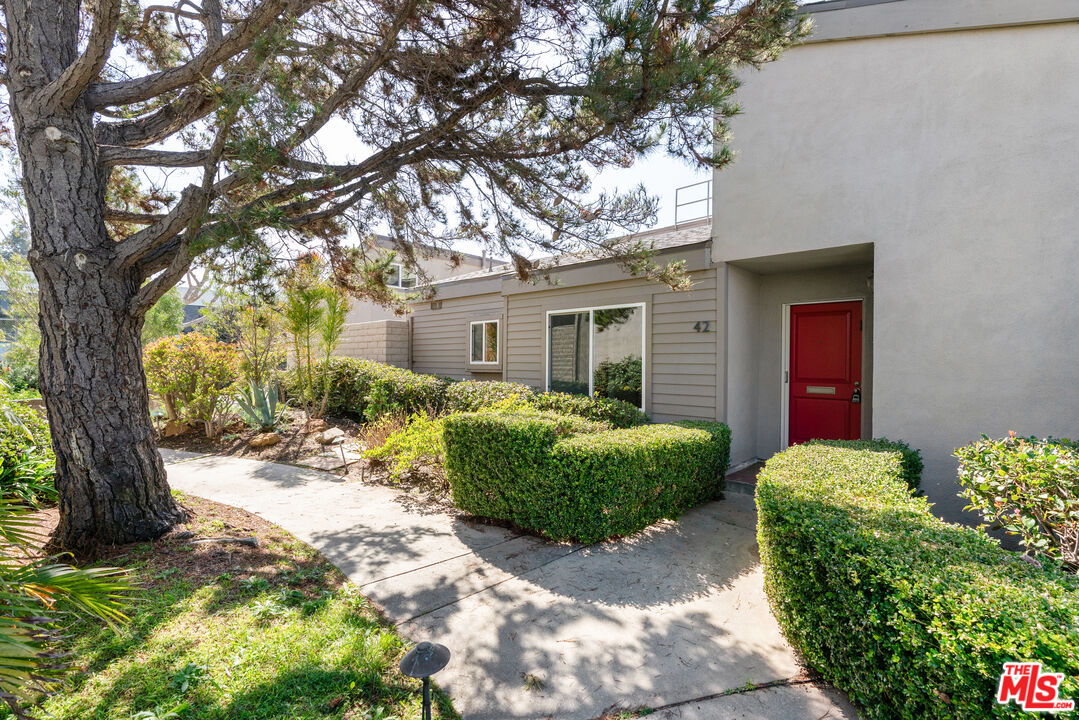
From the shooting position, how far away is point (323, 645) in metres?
2.59

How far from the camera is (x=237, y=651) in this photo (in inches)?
98.3

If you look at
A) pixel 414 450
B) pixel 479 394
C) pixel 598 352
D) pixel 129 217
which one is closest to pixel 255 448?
pixel 479 394

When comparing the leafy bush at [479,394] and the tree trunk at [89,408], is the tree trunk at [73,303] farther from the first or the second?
the leafy bush at [479,394]

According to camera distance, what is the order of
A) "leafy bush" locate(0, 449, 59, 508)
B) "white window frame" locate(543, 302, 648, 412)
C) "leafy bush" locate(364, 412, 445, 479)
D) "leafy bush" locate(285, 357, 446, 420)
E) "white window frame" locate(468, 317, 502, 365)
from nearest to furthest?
"leafy bush" locate(0, 449, 59, 508) → "leafy bush" locate(364, 412, 445, 479) → "white window frame" locate(543, 302, 648, 412) → "leafy bush" locate(285, 357, 446, 420) → "white window frame" locate(468, 317, 502, 365)

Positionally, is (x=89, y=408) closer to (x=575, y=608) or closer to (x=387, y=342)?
(x=575, y=608)

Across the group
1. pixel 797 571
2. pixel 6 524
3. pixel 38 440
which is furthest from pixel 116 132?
pixel 797 571

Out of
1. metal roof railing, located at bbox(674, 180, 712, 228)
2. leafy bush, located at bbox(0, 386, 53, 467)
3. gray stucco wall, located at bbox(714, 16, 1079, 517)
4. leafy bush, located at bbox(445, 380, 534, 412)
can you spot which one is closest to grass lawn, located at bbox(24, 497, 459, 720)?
leafy bush, located at bbox(0, 386, 53, 467)


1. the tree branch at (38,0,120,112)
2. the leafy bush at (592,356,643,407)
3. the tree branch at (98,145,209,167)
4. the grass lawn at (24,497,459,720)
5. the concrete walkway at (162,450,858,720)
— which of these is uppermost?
the tree branch at (38,0,120,112)

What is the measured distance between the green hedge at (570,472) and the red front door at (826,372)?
2356 mm

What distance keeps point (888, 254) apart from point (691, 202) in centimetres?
572

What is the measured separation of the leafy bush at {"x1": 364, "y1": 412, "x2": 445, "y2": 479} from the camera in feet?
18.5

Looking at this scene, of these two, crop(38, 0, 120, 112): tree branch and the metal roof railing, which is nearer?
Answer: crop(38, 0, 120, 112): tree branch

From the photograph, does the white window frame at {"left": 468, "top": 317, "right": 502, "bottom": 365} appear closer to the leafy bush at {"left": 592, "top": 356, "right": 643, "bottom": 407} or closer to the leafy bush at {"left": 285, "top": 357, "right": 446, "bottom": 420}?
the leafy bush at {"left": 285, "top": 357, "right": 446, "bottom": 420}

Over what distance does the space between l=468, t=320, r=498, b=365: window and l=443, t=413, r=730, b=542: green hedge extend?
476cm
